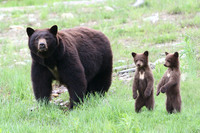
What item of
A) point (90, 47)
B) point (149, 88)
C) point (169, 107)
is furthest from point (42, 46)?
point (169, 107)

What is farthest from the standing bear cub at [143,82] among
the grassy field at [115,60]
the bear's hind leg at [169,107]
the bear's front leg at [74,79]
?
the bear's front leg at [74,79]

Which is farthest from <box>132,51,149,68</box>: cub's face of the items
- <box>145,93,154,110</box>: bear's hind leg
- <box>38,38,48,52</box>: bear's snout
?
<box>38,38,48,52</box>: bear's snout

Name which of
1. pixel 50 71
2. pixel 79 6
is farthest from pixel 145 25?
pixel 50 71

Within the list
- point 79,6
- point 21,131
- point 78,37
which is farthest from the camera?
point 79,6

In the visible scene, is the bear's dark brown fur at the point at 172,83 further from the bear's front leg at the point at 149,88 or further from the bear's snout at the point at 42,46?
the bear's snout at the point at 42,46

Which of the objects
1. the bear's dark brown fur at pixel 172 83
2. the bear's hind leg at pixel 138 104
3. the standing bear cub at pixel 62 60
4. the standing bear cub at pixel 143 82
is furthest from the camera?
the standing bear cub at pixel 62 60

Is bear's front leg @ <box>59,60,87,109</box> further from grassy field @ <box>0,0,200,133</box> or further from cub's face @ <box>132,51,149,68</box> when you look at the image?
cub's face @ <box>132,51,149,68</box>

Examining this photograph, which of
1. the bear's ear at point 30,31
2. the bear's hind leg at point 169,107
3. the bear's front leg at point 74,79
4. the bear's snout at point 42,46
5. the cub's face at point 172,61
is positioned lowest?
the bear's hind leg at point 169,107

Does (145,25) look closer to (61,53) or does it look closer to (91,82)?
(91,82)

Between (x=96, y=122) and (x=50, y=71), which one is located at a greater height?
(x=50, y=71)

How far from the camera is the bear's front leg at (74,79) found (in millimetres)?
6648

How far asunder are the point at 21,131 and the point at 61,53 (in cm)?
188

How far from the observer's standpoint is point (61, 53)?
21.6 feet

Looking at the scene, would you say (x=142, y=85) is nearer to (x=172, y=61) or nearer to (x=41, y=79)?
(x=172, y=61)
